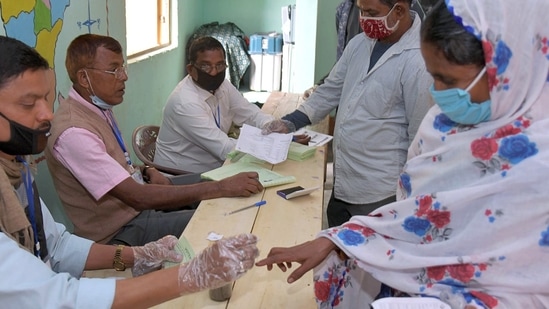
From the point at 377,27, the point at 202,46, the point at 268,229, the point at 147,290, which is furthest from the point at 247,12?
the point at 147,290

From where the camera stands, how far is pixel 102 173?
6.15 ft

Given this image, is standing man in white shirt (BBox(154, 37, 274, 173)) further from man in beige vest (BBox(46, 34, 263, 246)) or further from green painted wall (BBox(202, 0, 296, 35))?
green painted wall (BBox(202, 0, 296, 35))

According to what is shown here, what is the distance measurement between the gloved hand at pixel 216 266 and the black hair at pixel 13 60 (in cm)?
60

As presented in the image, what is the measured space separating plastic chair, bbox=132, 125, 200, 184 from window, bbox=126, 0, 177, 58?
152 centimetres

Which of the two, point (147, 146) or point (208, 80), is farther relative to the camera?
point (147, 146)

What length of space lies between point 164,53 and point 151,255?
13.4 feet

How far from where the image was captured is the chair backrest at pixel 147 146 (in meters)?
2.79

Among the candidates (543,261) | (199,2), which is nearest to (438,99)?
(543,261)

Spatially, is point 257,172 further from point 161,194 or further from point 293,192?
point 161,194

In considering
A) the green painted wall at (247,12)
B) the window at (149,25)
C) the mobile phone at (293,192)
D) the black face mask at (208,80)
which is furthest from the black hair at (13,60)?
the green painted wall at (247,12)

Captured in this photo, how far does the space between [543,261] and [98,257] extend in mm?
1255

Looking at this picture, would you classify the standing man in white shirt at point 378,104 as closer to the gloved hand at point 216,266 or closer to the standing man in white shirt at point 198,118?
the standing man in white shirt at point 198,118

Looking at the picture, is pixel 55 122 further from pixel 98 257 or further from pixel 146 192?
pixel 98 257

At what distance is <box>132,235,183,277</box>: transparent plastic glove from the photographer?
1.58 metres
